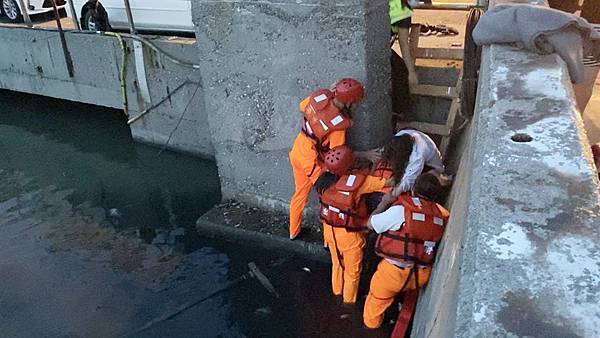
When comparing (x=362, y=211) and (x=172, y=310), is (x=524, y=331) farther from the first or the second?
(x=172, y=310)

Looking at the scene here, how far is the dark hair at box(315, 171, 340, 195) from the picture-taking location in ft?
16.0

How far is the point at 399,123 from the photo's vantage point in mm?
5773

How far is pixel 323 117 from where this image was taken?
15.4ft

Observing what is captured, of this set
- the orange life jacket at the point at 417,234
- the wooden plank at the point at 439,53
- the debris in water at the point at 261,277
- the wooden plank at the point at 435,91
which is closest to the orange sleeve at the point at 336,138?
the orange life jacket at the point at 417,234

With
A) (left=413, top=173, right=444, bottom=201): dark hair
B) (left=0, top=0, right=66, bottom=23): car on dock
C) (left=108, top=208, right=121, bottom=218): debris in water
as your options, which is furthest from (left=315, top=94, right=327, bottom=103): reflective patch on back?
(left=0, top=0, right=66, bottom=23): car on dock

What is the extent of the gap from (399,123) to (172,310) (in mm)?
2971

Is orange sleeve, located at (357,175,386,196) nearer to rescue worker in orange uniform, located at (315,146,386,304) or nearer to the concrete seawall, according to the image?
rescue worker in orange uniform, located at (315,146,386,304)

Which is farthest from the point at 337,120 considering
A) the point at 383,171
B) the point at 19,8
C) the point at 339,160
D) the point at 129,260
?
the point at 19,8

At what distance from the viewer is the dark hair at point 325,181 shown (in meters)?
4.87

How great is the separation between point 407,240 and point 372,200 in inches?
37.2

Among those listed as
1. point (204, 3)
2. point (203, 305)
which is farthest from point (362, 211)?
point (204, 3)

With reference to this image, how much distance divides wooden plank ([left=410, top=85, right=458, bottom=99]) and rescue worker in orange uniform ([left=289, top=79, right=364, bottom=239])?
1.11 m

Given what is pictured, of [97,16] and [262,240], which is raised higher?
[97,16]

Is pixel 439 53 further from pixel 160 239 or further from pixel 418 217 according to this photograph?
pixel 160 239
